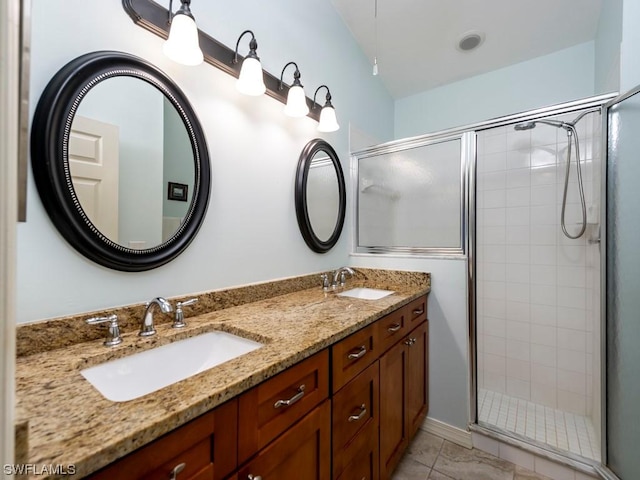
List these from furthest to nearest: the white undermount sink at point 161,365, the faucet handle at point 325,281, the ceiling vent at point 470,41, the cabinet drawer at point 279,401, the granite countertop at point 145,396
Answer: the ceiling vent at point 470,41
the faucet handle at point 325,281
the white undermount sink at point 161,365
the cabinet drawer at point 279,401
the granite countertop at point 145,396

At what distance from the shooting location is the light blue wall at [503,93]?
6.88 ft

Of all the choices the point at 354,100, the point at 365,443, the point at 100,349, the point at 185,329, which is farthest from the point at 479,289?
the point at 100,349

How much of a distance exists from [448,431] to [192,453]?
1.72 metres

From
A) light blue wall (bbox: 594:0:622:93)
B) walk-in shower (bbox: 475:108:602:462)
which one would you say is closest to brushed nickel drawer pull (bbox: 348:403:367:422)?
walk-in shower (bbox: 475:108:602:462)

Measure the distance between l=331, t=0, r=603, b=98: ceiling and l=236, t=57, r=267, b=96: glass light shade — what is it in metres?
1.18

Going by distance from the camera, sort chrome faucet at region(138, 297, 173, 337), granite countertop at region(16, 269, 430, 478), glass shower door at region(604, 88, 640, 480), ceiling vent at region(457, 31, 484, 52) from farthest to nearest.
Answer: ceiling vent at region(457, 31, 484, 52)
glass shower door at region(604, 88, 640, 480)
chrome faucet at region(138, 297, 173, 337)
granite countertop at region(16, 269, 430, 478)

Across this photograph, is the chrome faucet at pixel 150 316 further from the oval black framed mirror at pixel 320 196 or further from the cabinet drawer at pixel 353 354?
the oval black framed mirror at pixel 320 196

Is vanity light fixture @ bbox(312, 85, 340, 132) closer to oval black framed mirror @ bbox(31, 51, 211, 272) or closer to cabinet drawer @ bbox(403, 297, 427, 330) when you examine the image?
oval black framed mirror @ bbox(31, 51, 211, 272)

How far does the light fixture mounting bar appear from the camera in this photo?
3.26ft

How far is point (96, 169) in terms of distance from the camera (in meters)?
0.92

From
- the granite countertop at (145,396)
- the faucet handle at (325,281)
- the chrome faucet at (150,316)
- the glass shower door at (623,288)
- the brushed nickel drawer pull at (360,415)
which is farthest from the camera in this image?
the faucet handle at (325,281)

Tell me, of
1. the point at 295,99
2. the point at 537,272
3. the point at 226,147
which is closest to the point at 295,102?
the point at 295,99

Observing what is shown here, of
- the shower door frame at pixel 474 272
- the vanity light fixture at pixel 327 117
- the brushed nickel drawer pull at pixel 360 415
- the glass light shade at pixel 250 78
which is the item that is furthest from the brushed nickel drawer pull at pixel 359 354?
the vanity light fixture at pixel 327 117

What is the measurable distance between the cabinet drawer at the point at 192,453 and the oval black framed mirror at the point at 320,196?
1.21 metres
